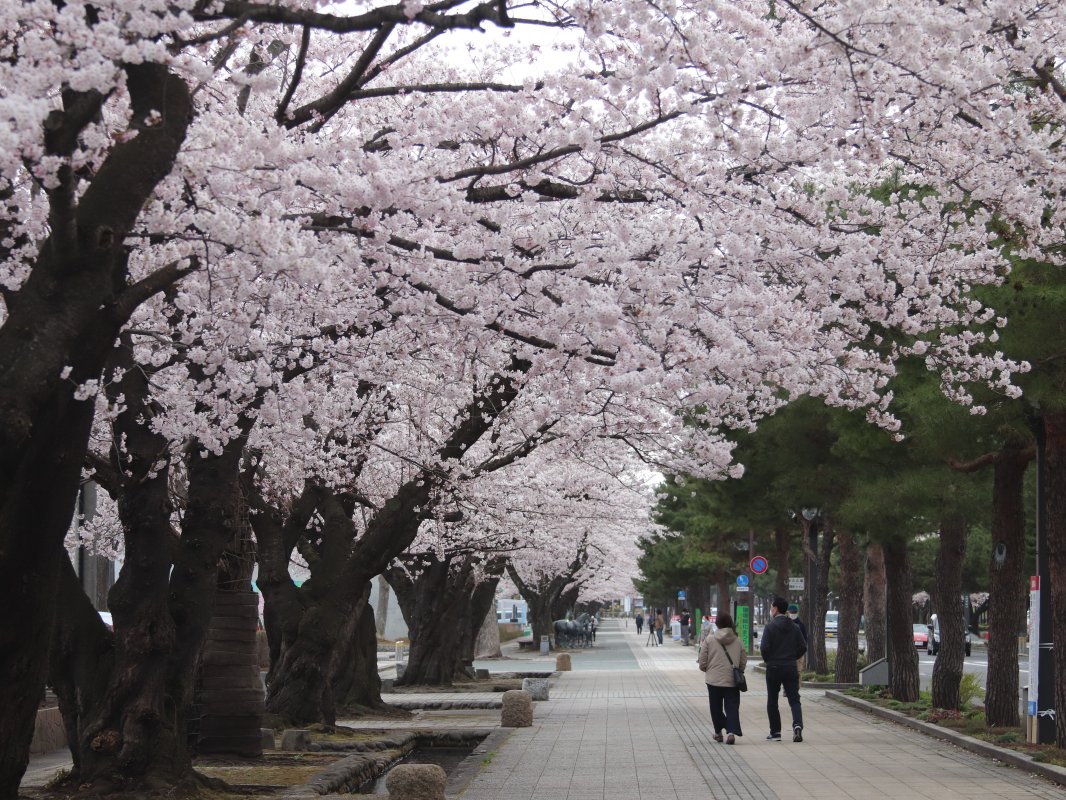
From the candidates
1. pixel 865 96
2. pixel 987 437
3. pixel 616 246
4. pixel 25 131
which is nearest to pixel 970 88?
pixel 865 96

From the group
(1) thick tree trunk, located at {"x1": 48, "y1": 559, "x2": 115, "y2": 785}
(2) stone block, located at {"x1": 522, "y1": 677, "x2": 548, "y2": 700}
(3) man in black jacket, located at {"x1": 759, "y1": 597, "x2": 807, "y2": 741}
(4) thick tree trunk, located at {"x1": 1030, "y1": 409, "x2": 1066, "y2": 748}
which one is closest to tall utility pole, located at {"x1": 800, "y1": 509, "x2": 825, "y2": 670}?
(2) stone block, located at {"x1": 522, "y1": 677, "x2": 548, "y2": 700}

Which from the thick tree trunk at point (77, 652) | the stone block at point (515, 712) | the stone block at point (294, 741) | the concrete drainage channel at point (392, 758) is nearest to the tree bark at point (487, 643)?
the stone block at point (515, 712)

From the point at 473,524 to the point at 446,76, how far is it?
53.2ft

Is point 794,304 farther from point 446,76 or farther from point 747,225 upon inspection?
point 446,76

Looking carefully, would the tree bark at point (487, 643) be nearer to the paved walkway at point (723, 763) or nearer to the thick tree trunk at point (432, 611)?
the thick tree trunk at point (432, 611)

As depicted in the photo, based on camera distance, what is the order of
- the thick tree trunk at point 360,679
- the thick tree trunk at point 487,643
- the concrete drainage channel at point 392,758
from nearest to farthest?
the concrete drainage channel at point 392,758, the thick tree trunk at point 360,679, the thick tree trunk at point 487,643

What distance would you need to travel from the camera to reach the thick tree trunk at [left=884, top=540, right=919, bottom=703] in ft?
70.7

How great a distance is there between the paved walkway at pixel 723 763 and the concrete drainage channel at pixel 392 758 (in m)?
0.25

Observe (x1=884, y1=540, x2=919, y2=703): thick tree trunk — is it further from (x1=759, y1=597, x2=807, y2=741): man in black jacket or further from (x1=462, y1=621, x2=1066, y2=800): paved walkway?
(x1=759, y1=597, x2=807, y2=741): man in black jacket

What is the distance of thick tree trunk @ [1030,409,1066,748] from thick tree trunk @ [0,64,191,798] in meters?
9.25

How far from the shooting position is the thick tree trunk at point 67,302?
687 centimetres

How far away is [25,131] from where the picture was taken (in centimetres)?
595

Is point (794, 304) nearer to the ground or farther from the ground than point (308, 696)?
farther from the ground

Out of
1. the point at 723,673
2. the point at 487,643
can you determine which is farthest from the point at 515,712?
the point at 487,643
